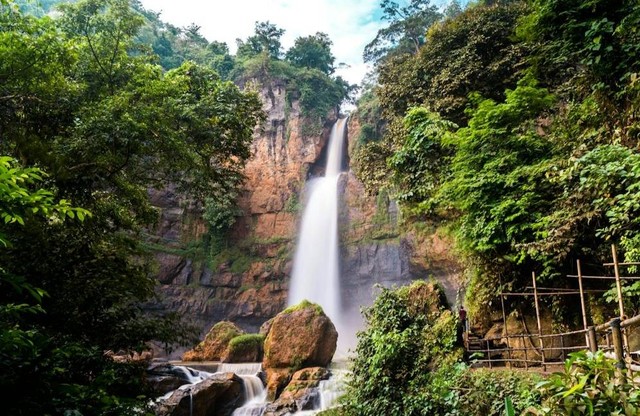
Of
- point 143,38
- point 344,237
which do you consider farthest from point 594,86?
point 143,38

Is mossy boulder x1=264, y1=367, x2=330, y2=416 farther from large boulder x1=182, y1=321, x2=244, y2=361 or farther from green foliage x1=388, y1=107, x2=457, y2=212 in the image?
green foliage x1=388, y1=107, x2=457, y2=212

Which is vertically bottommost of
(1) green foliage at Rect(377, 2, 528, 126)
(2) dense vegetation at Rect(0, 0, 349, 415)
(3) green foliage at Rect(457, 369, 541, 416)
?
(3) green foliage at Rect(457, 369, 541, 416)

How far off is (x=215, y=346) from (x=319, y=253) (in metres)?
9.48

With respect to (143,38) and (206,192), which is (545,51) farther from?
(143,38)

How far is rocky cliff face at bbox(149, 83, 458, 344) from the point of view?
2447cm

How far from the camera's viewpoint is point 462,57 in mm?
13344

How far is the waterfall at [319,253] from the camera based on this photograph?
25188 millimetres

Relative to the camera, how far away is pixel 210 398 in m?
12.5

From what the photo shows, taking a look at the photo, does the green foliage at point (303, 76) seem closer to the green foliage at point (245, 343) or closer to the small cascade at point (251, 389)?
the green foliage at point (245, 343)

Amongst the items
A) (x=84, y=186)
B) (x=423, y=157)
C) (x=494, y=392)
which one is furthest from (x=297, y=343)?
(x=84, y=186)

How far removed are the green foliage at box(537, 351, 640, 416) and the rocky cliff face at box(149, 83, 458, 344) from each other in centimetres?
1958

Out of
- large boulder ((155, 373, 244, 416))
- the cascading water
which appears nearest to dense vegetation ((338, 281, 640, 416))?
the cascading water

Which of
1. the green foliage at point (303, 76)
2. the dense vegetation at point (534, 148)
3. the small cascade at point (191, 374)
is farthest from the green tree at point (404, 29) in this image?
the small cascade at point (191, 374)

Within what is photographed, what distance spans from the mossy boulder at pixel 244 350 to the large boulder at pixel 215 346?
0.52 m
